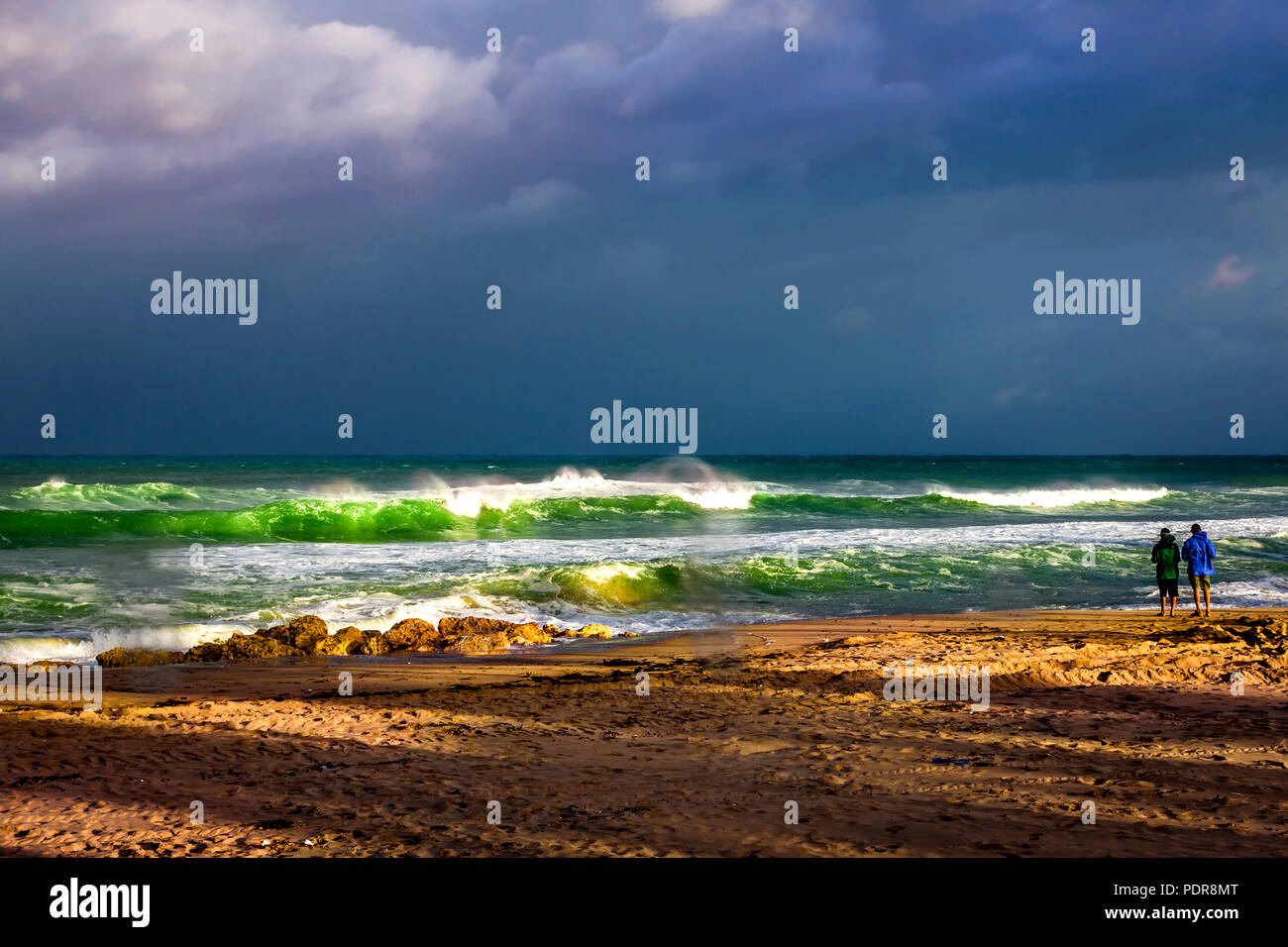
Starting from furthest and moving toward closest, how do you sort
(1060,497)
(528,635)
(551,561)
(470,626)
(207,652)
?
(1060,497) < (551,561) < (470,626) < (528,635) < (207,652)

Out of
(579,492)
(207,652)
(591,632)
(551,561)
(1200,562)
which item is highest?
(579,492)

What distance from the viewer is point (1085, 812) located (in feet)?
16.4

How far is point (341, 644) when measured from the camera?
11.3 meters

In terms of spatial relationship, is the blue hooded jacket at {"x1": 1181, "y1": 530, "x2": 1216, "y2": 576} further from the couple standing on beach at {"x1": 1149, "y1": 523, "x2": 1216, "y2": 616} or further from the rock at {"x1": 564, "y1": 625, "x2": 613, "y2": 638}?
the rock at {"x1": 564, "y1": 625, "x2": 613, "y2": 638}

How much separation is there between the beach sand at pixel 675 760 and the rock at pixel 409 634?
1232 millimetres

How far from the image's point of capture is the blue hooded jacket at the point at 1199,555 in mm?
13086

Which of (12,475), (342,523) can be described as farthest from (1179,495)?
(12,475)

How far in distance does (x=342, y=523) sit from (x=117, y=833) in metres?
24.6

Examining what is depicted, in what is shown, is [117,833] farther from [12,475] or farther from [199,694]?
[12,475]

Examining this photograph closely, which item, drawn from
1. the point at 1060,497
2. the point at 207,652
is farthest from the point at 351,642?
the point at 1060,497

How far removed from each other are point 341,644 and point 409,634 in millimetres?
855

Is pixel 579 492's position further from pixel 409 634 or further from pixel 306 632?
pixel 306 632

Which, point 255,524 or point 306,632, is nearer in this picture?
point 306,632

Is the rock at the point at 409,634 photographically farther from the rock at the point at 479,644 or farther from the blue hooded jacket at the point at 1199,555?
the blue hooded jacket at the point at 1199,555
